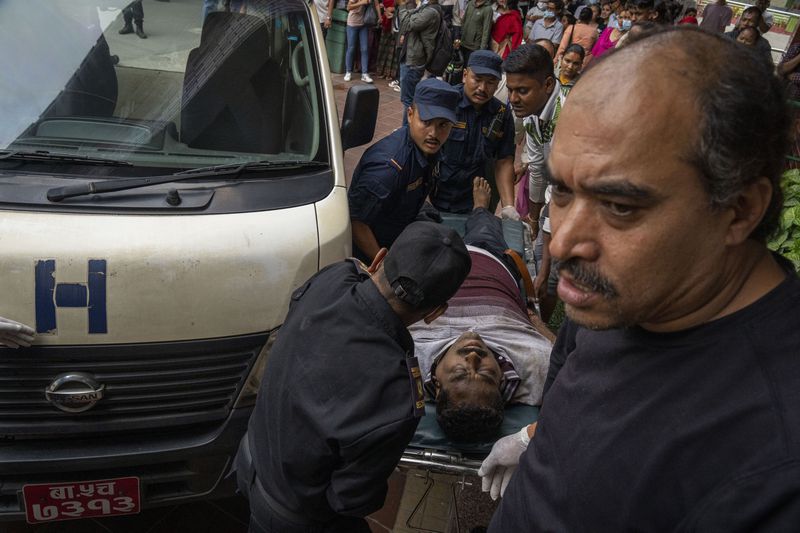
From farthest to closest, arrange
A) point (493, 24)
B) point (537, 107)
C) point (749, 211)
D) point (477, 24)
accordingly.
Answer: point (493, 24)
point (477, 24)
point (537, 107)
point (749, 211)

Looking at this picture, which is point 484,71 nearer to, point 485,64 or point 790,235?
point 485,64

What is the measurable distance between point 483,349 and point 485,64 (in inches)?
74.9

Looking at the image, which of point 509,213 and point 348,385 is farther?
point 509,213

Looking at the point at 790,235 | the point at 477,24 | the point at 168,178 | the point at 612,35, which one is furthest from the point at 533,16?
the point at 168,178

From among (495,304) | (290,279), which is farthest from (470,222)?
(290,279)

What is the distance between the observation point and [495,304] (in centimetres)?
320

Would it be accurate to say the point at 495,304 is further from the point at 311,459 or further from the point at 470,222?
the point at 311,459

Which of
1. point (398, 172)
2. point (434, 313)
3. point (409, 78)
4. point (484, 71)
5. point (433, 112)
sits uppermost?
point (484, 71)

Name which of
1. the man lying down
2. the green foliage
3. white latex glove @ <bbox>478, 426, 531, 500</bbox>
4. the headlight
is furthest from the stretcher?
the green foliage

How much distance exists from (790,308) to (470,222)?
9.28ft

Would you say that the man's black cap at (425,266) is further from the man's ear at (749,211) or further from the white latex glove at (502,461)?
the man's ear at (749,211)

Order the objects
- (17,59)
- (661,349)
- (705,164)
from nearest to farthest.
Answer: (705,164) → (661,349) → (17,59)

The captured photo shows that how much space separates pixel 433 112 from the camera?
325cm

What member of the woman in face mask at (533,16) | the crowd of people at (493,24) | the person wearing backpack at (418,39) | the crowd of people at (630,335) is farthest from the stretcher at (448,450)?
the woman in face mask at (533,16)
